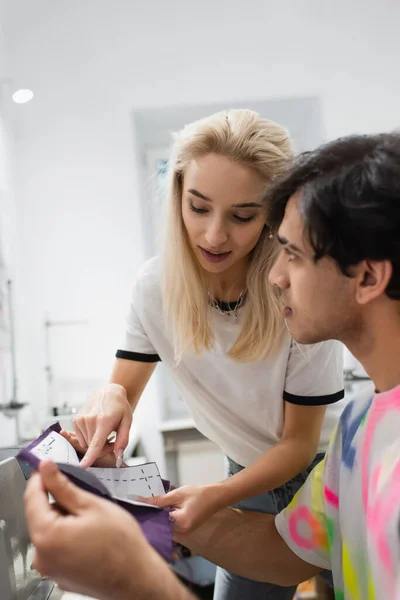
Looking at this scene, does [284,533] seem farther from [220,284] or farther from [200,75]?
[200,75]

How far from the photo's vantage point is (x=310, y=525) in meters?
0.90

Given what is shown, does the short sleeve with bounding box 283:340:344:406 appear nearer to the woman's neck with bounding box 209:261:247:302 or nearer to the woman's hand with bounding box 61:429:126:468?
the woman's neck with bounding box 209:261:247:302

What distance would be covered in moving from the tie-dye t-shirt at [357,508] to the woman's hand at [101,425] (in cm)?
29

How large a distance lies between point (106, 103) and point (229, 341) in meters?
2.08

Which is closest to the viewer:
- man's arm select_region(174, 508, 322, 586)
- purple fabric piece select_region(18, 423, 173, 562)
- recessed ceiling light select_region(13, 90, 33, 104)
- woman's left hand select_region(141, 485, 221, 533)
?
purple fabric piece select_region(18, 423, 173, 562)

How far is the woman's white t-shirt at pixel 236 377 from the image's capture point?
3.65 ft

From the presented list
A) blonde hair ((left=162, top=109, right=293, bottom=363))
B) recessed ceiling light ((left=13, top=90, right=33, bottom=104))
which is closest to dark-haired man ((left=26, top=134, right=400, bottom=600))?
blonde hair ((left=162, top=109, right=293, bottom=363))

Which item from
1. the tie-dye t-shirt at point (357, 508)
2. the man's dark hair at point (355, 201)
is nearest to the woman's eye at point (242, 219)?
the man's dark hair at point (355, 201)

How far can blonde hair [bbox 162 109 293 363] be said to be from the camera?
3.45 ft

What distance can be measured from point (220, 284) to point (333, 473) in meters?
0.45

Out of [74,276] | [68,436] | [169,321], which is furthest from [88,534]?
[74,276]

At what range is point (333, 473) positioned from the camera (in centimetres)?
88

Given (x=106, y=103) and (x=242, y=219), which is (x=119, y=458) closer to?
(x=242, y=219)

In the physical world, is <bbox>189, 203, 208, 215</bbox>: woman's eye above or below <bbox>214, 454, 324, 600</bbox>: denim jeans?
above
